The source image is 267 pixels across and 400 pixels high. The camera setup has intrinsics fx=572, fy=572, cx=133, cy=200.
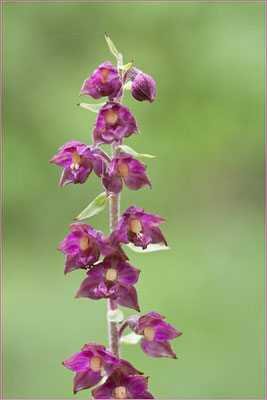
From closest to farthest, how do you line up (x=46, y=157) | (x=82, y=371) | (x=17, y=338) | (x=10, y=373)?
(x=82, y=371) < (x=10, y=373) < (x=17, y=338) < (x=46, y=157)

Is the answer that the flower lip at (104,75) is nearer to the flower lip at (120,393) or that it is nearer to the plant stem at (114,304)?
the plant stem at (114,304)

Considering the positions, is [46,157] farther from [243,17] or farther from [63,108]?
[243,17]

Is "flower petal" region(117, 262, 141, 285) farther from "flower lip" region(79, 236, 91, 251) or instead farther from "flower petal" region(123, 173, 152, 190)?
"flower petal" region(123, 173, 152, 190)

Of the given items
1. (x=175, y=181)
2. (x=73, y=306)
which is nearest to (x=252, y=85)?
(x=175, y=181)

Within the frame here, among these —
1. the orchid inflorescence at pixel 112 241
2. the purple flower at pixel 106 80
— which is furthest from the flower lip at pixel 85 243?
the purple flower at pixel 106 80

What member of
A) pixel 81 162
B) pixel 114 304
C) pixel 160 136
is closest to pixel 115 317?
pixel 114 304
